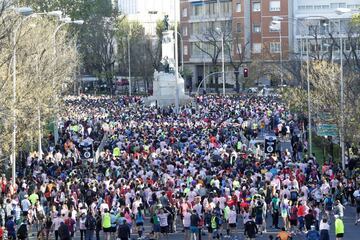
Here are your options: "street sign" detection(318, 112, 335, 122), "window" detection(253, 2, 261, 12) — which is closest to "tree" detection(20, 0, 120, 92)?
"window" detection(253, 2, 261, 12)

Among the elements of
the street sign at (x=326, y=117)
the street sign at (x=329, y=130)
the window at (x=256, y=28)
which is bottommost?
the street sign at (x=329, y=130)

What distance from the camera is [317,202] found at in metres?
28.5

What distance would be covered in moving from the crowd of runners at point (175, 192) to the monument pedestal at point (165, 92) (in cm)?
3414

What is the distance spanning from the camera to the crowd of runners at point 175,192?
25641 millimetres

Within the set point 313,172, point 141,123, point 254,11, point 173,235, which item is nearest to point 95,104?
point 141,123

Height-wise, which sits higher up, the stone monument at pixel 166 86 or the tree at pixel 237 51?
the tree at pixel 237 51

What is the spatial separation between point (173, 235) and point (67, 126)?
97.7 ft

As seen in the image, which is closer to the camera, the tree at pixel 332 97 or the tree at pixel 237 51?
the tree at pixel 332 97

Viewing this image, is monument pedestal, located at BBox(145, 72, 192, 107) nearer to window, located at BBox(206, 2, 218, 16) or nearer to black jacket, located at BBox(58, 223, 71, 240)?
window, located at BBox(206, 2, 218, 16)

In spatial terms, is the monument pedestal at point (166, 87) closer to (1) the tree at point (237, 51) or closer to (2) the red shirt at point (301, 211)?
(1) the tree at point (237, 51)

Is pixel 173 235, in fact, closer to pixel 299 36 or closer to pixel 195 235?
pixel 195 235

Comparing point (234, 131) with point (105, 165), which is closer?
point (105, 165)

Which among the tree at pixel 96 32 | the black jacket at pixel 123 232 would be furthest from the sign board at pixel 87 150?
the tree at pixel 96 32

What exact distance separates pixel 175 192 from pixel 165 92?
173ft
